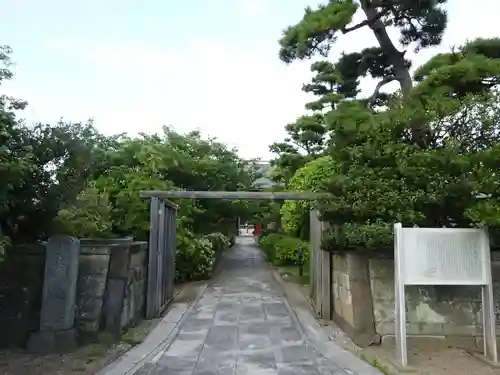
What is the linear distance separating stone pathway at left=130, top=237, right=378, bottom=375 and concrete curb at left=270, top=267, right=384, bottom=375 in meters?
0.08

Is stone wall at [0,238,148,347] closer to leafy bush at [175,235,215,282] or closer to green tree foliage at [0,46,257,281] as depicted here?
green tree foliage at [0,46,257,281]

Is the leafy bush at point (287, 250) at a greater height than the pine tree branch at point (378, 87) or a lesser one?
lesser

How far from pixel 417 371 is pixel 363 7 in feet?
18.2

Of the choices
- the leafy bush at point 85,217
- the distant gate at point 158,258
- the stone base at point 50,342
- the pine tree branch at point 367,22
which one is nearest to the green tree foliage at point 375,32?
the pine tree branch at point 367,22

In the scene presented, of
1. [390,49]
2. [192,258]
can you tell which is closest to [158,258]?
[192,258]

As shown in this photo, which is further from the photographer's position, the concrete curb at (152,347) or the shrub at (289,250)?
the shrub at (289,250)

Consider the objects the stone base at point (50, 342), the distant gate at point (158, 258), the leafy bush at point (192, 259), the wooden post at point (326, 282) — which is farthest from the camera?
the leafy bush at point (192, 259)

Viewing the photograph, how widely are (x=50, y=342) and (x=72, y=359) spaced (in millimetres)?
492

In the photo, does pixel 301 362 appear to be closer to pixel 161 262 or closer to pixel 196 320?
pixel 196 320

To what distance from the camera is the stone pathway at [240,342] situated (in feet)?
15.5

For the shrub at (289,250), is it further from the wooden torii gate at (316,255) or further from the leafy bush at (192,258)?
the wooden torii gate at (316,255)

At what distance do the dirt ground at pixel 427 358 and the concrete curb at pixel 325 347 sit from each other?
10 centimetres

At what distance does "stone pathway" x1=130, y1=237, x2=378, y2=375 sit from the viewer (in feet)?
15.5

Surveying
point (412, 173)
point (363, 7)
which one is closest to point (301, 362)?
point (412, 173)
